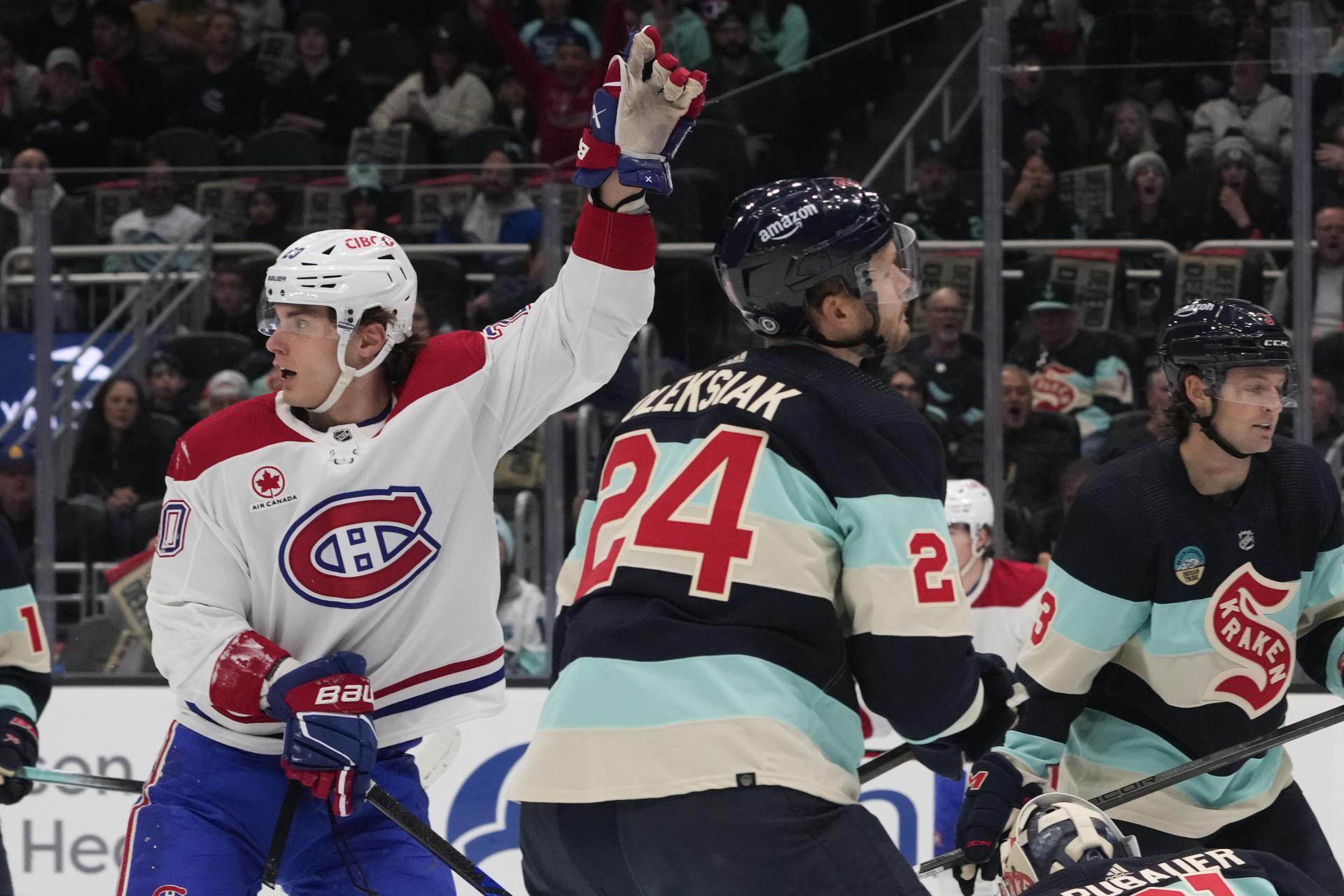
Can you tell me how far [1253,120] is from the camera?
5.12 metres

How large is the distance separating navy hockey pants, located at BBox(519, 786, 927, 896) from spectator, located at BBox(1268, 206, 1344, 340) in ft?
10.7

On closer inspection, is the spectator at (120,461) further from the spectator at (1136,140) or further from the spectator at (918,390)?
→ the spectator at (1136,140)

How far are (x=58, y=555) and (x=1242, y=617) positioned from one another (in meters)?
3.54

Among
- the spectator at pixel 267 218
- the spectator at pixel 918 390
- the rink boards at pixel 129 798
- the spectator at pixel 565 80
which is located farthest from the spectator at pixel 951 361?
the spectator at pixel 565 80

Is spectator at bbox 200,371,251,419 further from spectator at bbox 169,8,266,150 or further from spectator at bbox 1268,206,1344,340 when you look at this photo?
spectator at bbox 169,8,266,150

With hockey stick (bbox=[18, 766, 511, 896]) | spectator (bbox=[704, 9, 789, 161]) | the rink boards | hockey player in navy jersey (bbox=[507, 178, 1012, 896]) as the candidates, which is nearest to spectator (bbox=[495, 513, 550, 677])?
the rink boards

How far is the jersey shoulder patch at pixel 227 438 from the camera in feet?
9.78

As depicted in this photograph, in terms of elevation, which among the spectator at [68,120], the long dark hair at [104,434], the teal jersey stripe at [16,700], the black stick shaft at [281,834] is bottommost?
the black stick shaft at [281,834]

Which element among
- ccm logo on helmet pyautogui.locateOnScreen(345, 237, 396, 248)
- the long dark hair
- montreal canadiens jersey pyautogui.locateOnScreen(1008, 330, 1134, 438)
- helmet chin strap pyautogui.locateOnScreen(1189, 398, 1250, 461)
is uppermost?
ccm logo on helmet pyautogui.locateOnScreen(345, 237, 396, 248)

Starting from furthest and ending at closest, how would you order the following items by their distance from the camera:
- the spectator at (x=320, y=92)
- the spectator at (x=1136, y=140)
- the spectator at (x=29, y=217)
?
the spectator at (x=320, y=92) → the spectator at (x=29, y=217) → the spectator at (x=1136, y=140)

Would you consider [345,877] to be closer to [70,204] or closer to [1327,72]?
[70,204]

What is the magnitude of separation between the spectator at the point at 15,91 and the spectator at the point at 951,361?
5.98 m

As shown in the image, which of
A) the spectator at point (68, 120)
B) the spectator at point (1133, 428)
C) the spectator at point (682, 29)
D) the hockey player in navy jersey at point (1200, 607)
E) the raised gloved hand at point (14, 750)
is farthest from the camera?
the spectator at point (68, 120)

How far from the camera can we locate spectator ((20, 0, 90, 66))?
10039 mm
